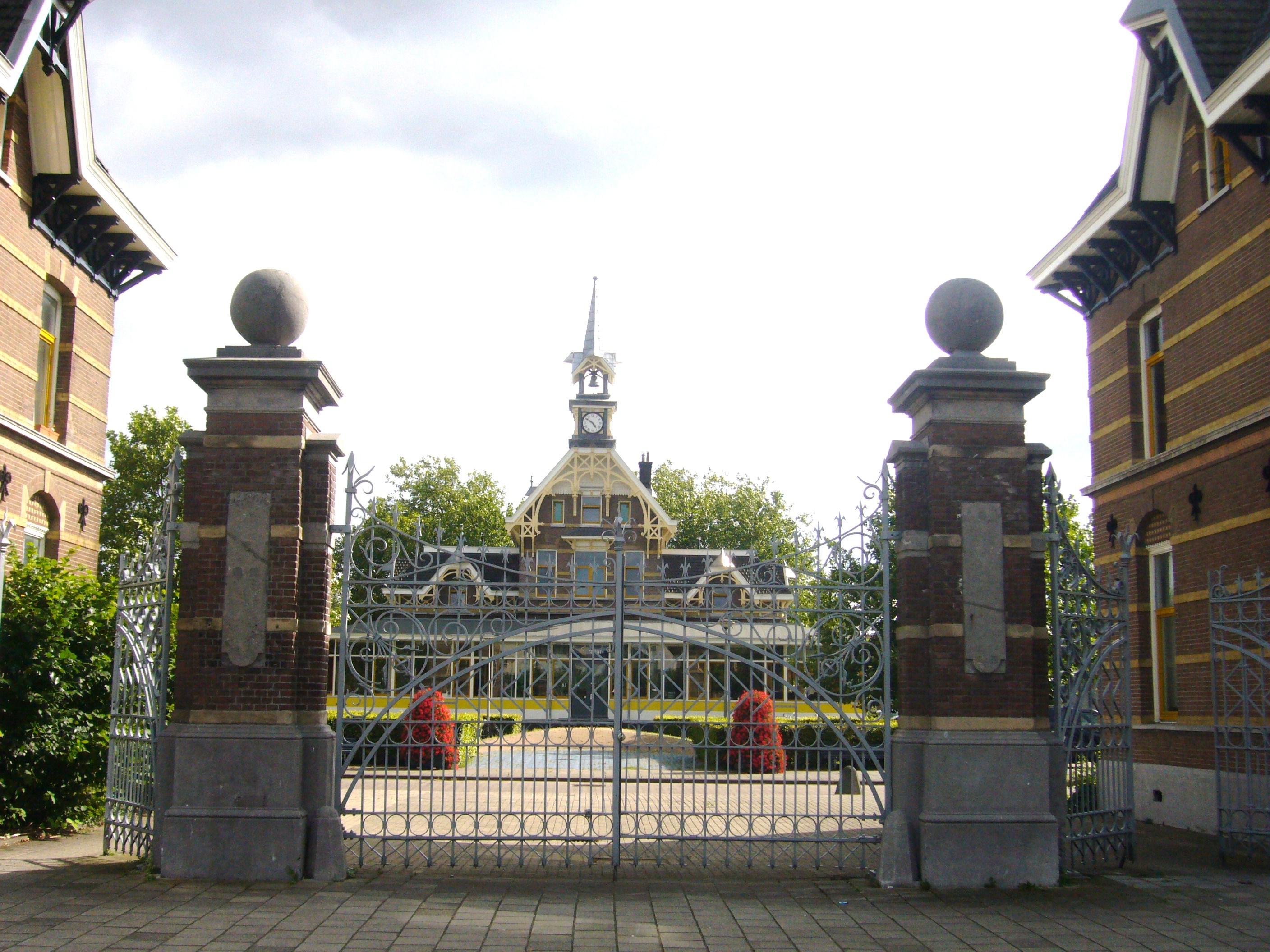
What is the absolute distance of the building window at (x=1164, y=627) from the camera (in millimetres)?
13930

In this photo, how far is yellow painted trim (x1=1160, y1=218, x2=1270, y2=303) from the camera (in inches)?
474

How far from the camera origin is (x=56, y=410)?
52.3 ft

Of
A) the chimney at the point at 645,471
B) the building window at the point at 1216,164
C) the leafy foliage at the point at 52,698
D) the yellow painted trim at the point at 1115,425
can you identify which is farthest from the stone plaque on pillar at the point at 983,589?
the chimney at the point at 645,471

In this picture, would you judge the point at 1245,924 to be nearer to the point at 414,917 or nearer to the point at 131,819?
the point at 414,917

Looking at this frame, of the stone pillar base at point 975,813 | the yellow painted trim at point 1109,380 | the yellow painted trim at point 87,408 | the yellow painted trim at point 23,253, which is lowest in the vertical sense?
the stone pillar base at point 975,813

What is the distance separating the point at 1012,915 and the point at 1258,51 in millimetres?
8310

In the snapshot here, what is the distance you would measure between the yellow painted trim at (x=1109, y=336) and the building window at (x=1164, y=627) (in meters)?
3.04

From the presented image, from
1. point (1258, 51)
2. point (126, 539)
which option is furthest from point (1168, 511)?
point (126, 539)

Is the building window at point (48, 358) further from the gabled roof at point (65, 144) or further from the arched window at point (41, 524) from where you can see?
the arched window at point (41, 524)

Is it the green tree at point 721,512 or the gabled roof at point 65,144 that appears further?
the green tree at point 721,512

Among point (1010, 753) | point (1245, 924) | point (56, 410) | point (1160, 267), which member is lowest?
point (1245, 924)

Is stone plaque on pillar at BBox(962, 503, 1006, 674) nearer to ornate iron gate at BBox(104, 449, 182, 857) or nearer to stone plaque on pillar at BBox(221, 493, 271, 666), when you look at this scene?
stone plaque on pillar at BBox(221, 493, 271, 666)

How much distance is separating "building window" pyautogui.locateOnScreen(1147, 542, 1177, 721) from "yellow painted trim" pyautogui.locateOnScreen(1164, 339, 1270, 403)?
6.22 ft

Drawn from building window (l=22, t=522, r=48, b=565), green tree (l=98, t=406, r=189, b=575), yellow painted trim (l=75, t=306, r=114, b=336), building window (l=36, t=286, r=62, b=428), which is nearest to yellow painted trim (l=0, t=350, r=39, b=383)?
building window (l=36, t=286, r=62, b=428)
